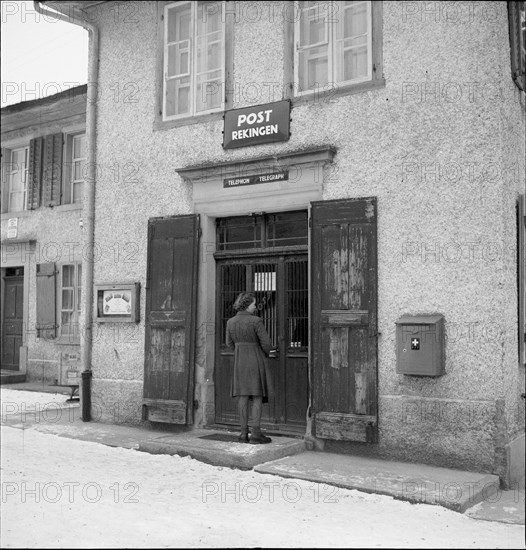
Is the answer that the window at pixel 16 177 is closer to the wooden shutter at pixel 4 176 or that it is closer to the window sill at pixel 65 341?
the wooden shutter at pixel 4 176

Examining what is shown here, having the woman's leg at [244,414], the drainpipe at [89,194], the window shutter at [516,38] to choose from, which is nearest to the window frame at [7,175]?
the drainpipe at [89,194]

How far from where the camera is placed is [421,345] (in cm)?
728

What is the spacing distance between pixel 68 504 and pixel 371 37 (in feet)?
19.0

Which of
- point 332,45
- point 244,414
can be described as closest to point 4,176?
point 332,45

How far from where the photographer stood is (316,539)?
5.13 m

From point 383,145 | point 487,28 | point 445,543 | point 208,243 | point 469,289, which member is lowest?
point 445,543

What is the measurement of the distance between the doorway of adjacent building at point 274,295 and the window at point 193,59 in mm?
1659

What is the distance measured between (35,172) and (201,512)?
10.9 meters

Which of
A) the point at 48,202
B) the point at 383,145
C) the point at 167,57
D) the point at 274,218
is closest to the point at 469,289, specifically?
the point at 383,145

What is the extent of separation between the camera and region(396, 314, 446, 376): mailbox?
7.20 m

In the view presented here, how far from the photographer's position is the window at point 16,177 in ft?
Result: 51.3

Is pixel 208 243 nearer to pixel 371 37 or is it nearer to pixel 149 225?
pixel 149 225

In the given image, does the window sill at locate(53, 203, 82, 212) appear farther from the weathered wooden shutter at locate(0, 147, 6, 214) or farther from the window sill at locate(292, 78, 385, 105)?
the window sill at locate(292, 78, 385, 105)

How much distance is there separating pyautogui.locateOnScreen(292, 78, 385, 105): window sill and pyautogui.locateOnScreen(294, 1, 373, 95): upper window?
2.9 inches
